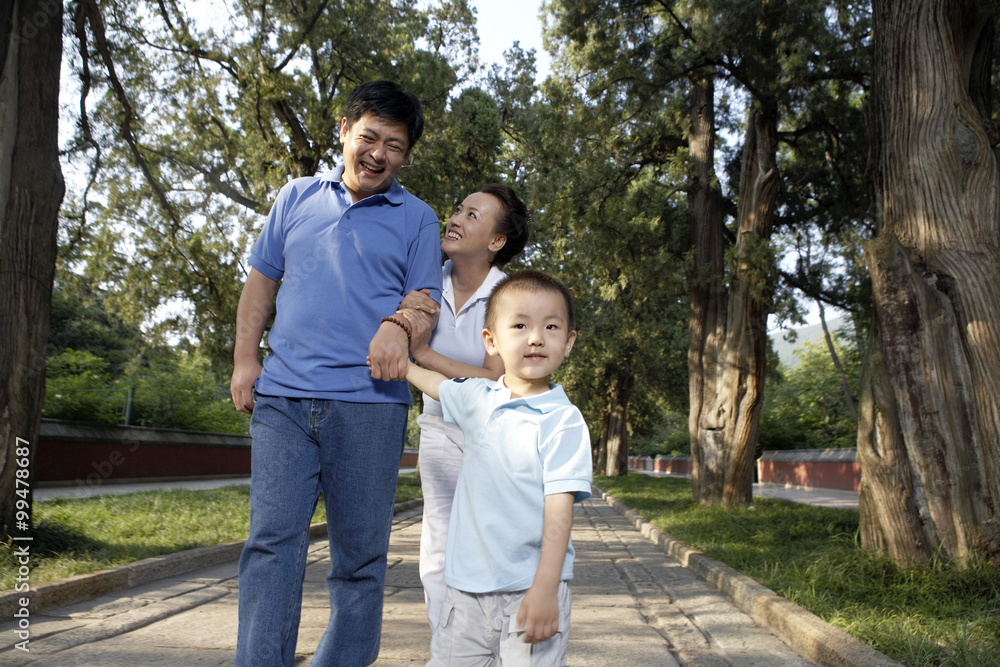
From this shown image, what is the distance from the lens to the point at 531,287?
89.1 inches

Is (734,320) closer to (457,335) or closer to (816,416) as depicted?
(457,335)

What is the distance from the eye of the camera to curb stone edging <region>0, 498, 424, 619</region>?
4594mm

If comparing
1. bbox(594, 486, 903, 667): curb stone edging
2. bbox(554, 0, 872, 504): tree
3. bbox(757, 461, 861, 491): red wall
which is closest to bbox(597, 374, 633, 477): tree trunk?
bbox(757, 461, 861, 491): red wall

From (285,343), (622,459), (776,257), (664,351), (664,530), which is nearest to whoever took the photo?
(285,343)

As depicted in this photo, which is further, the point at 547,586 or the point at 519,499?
the point at 519,499

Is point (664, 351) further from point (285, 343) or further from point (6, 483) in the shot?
point (285, 343)

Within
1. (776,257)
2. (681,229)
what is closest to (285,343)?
(776,257)

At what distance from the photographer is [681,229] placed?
15508 millimetres

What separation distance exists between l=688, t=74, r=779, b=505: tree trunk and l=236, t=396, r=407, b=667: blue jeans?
10.6 meters

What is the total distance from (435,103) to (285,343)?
13950mm

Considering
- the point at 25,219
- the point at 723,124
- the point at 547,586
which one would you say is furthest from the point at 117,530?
the point at 723,124

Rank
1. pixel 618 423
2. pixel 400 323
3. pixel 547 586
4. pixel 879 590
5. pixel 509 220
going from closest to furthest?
1. pixel 547 586
2. pixel 400 323
3. pixel 509 220
4. pixel 879 590
5. pixel 618 423

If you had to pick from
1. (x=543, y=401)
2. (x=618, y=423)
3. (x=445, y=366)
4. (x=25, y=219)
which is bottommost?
(x=543, y=401)

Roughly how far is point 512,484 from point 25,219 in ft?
18.1
